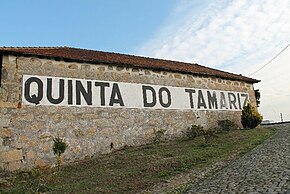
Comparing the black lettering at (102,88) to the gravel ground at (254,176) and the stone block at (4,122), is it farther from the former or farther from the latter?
the gravel ground at (254,176)

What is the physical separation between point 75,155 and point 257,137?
268 inches

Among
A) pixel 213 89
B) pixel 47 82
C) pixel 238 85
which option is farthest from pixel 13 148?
pixel 238 85

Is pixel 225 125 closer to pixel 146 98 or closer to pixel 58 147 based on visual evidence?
pixel 146 98

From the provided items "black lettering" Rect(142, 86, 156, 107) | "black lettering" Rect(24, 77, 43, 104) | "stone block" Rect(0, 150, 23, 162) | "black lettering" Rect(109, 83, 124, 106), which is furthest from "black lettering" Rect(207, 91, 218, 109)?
"stone block" Rect(0, 150, 23, 162)

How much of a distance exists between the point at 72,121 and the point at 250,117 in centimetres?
875

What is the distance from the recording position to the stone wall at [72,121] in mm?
8863

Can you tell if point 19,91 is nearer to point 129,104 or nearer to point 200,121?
point 129,104

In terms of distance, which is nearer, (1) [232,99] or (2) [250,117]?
(2) [250,117]

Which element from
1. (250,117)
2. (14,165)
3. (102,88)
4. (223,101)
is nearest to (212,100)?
(223,101)

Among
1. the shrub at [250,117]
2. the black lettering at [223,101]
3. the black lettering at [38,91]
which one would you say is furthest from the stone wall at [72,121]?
the shrub at [250,117]

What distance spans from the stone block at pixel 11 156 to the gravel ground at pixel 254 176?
220 inches

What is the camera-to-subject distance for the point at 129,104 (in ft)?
36.8

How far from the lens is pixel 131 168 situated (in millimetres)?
7777

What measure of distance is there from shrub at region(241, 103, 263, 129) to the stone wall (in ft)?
9.50
